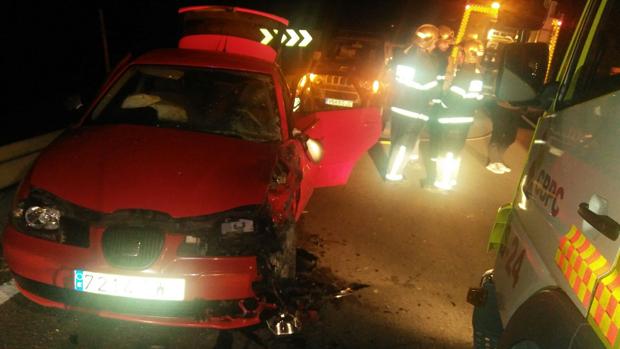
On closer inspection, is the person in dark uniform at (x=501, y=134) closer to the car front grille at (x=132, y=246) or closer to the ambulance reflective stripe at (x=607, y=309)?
the car front grille at (x=132, y=246)

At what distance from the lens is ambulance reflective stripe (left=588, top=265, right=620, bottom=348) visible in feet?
4.45

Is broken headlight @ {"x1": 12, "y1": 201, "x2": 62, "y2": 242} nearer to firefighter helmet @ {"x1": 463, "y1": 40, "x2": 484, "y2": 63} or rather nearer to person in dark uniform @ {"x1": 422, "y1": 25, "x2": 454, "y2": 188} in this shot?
→ person in dark uniform @ {"x1": 422, "y1": 25, "x2": 454, "y2": 188}

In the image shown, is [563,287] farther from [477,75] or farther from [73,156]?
[477,75]

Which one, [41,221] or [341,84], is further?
[341,84]

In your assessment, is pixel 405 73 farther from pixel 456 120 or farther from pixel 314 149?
pixel 314 149

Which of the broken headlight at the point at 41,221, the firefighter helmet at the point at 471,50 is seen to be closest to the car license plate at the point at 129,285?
the broken headlight at the point at 41,221

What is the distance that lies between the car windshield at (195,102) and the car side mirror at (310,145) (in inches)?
8.7

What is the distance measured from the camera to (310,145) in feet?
13.3

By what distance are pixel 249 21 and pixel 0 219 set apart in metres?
3.02

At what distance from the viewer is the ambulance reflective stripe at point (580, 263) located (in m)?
1.54

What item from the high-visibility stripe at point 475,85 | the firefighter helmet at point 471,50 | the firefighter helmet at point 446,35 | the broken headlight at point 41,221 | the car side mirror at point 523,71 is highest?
the car side mirror at point 523,71

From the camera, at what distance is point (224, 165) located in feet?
10.5

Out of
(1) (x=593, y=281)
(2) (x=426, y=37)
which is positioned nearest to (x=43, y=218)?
(1) (x=593, y=281)

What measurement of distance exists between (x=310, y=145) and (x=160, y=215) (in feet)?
5.42
